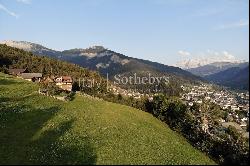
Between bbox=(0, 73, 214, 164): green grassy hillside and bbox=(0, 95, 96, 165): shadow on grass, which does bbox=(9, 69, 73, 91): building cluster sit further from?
bbox=(0, 95, 96, 165): shadow on grass

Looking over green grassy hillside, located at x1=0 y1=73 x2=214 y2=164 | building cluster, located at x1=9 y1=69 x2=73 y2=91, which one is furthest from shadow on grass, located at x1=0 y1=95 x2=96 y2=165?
building cluster, located at x1=9 y1=69 x2=73 y2=91

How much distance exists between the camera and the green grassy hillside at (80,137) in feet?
173

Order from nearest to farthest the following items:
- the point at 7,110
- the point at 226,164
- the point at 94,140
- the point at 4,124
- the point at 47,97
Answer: the point at 94,140
the point at 226,164
the point at 4,124
the point at 7,110
the point at 47,97

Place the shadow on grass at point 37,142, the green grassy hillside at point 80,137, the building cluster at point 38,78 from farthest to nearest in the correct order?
the building cluster at point 38,78 → the green grassy hillside at point 80,137 → the shadow on grass at point 37,142

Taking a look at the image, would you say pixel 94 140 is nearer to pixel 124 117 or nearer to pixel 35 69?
pixel 124 117

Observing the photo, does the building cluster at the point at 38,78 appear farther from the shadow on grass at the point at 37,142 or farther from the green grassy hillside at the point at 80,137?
the shadow on grass at the point at 37,142

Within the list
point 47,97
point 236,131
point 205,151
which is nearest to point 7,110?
point 47,97

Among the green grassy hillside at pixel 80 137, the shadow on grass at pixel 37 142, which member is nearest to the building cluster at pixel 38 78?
the green grassy hillside at pixel 80 137

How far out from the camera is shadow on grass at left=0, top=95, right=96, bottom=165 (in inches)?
2045

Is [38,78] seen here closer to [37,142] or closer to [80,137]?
[80,137]

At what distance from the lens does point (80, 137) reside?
204 ft

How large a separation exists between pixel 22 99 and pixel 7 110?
13.2 metres

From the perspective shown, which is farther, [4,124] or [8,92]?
[8,92]

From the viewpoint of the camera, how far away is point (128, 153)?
54625 millimetres
